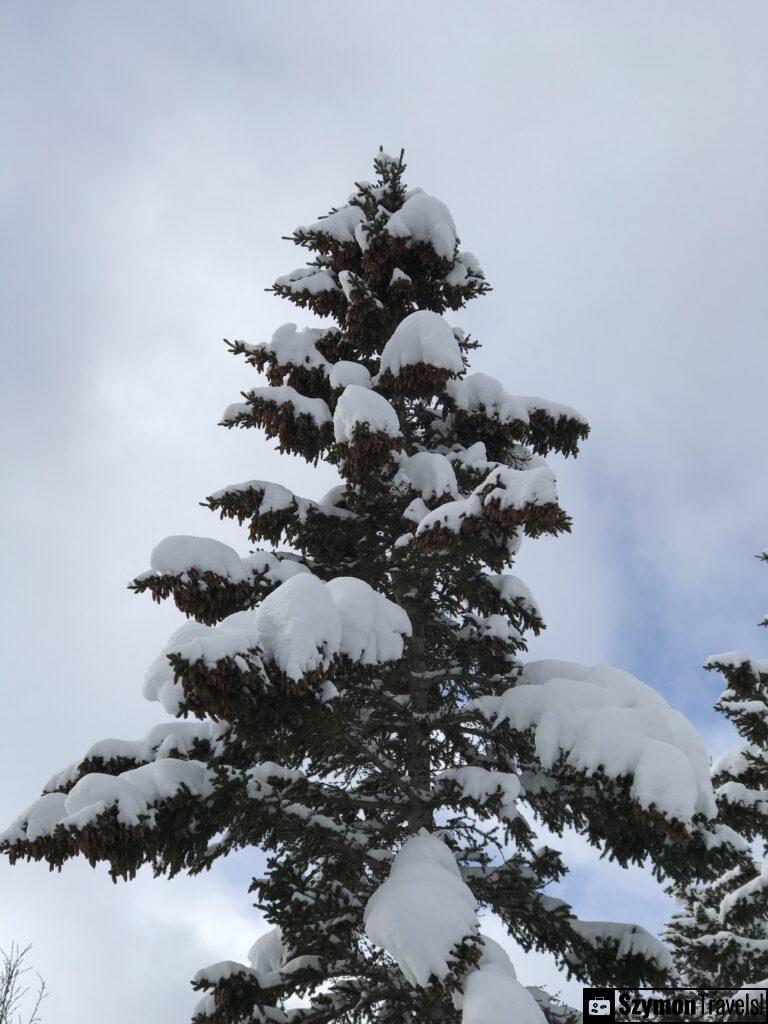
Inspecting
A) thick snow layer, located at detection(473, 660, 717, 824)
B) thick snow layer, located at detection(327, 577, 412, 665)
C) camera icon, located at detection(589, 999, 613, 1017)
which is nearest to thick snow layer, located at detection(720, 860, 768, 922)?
camera icon, located at detection(589, 999, 613, 1017)

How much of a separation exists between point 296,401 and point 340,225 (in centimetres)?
337

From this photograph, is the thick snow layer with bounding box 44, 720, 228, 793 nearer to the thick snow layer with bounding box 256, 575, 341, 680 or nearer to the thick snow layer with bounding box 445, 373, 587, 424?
the thick snow layer with bounding box 256, 575, 341, 680

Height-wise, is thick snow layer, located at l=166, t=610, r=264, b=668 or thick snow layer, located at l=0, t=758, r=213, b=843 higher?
thick snow layer, located at l=166, t=610, r=264, b=668

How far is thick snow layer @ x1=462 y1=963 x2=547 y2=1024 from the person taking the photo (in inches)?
212

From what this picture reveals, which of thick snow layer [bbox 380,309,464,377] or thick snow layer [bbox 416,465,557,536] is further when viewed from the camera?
thick snow layer [bbox 380,309,464,377]

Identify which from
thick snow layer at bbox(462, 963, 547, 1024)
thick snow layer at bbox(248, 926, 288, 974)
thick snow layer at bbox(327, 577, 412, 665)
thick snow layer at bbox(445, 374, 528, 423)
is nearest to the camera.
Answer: thick snow layer at bbox(462, 963, 547, 1024)

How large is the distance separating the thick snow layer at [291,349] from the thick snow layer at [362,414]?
7.44 feet

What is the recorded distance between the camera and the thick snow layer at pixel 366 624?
22.1ft

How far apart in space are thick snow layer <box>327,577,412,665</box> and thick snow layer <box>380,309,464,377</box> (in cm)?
327

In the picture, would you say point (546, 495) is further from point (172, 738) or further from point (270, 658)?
point (172, 738)

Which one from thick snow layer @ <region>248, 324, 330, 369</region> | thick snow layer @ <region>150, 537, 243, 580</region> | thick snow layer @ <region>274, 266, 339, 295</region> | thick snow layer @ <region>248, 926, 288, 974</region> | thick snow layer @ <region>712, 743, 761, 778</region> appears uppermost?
thick snow layer @ <region>274, 266, 339, 295</region>

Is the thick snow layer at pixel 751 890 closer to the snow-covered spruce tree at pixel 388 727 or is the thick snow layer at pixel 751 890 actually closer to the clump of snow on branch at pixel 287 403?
the snow-covered spruce tree at pixel 388 727

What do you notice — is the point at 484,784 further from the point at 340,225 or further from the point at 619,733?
the point at 340,225

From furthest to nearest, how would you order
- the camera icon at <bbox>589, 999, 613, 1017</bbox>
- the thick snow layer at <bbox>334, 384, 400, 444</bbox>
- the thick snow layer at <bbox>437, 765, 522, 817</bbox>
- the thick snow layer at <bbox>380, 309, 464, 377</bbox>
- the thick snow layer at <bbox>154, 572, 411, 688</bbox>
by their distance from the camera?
the thick snow layer at <bbox>380, 309, 464, 377</bbox>, the thick snow layer at <bbox>334, 384, 400, 444</bbox>, the camera icon at <bbox>589, 999, 613, 1017</bbox>, the thick snow layer at <bbox>437, 765, 522, 817</bbox>, the thick snow layer at <bbox>154, 572, 411, 688</bbox>
